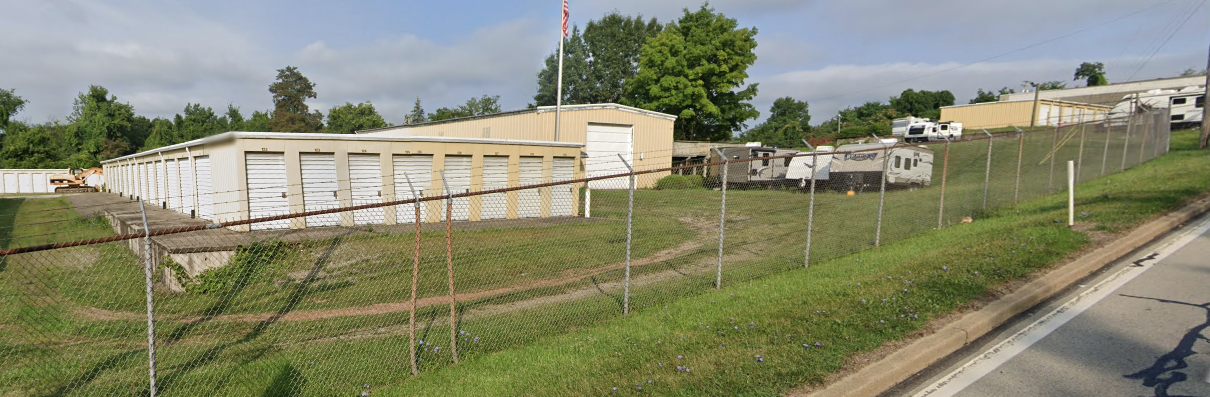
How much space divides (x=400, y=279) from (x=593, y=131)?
21716mm

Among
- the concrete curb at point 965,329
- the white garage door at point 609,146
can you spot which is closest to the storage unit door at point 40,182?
the white garage door at point 609,146

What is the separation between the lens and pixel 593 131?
1155 inches

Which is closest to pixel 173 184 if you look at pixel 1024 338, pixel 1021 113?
pixel 1024 338

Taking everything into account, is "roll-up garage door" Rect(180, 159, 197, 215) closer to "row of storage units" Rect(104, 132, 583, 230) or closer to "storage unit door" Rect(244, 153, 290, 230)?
"row of storage units" Rect(104, 132, 583, 230)

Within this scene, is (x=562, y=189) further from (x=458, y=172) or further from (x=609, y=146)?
(x=609, y=146)

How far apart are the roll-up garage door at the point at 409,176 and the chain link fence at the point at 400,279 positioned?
805 millimetres

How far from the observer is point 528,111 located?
1078 inches

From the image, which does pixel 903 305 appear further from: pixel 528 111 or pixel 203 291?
pixel 528 111

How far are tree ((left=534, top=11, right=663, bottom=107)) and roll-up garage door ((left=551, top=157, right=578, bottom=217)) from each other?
4773 centimetres

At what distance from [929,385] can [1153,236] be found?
7216mm

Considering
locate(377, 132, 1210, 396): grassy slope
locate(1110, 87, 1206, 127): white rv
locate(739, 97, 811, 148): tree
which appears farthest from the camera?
locate(739, 97, 811, 148): tree

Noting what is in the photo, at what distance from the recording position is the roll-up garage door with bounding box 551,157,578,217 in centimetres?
1691

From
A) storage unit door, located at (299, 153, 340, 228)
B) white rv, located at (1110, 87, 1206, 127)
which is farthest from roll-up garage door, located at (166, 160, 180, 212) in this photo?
white rv, located at (1110, 87, 1206, 127)

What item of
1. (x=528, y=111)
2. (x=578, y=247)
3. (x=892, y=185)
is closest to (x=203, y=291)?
(x=578, y=247)
